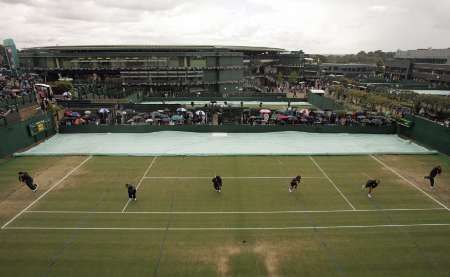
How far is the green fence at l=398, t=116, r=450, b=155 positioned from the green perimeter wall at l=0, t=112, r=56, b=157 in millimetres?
37801

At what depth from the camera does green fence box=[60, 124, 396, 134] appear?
34.2m

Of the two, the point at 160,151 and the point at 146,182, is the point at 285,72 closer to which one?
the point at 160,151

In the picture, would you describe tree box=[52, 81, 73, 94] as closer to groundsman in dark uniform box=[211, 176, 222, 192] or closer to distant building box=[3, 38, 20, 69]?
distant building box=[3, 38, 20, 69]

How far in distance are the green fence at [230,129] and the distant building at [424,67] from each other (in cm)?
6203

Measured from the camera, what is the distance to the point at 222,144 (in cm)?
3086

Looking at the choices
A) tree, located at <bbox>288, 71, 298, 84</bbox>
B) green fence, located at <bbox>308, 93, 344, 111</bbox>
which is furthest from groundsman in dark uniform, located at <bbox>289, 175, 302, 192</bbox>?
tree, located at <bbox>288, 71, 298, 84</bbox>

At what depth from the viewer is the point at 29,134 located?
1187 inches

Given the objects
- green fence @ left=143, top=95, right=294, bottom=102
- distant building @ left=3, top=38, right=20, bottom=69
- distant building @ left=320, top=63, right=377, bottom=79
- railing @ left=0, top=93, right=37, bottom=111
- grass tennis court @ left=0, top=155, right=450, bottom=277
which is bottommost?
grass tennis court @ left=0, top=155, right=450, bottom=277

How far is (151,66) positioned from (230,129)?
41743 millimetres

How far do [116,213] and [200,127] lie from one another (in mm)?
18063

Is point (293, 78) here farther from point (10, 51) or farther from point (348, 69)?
point (10, 51)

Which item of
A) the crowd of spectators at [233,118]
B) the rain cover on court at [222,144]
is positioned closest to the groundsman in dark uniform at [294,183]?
the rain cover on court at [222,144]

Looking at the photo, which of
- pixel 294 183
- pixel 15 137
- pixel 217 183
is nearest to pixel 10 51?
pixel 15 137

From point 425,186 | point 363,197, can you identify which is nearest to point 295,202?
point 363,197
